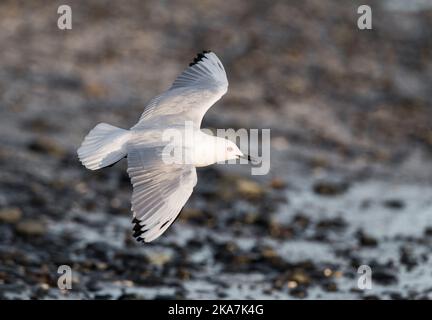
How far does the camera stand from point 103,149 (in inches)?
264

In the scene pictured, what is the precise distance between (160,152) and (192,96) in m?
1.03

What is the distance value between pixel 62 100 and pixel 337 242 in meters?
4.16

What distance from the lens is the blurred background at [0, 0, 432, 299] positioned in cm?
816

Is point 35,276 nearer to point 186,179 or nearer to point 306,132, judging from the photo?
point 186,179

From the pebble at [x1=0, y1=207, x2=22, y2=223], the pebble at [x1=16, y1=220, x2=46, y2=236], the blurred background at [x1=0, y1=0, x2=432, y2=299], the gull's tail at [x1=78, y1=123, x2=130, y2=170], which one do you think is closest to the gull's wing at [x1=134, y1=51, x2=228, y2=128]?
the gull's tail at [x1=78, y1=123, x2=130, y2=170]

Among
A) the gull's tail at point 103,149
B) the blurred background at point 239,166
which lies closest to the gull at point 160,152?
the gull's tail at point 103,149

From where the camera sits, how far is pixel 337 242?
29.6 ft

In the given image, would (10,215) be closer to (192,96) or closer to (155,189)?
(192,96)

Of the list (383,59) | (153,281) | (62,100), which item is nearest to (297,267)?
(153,281)

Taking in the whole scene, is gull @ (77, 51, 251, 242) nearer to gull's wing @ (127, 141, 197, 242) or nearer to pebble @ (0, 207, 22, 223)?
gull's wing @ (127, 141, 197, 242)

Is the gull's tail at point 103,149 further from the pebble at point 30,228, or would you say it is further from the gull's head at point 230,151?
the pebble at point 30,228

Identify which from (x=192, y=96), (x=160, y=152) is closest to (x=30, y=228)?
(x=192, y=96)

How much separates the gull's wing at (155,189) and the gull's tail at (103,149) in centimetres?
13

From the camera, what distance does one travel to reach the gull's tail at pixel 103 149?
664 centimetres
